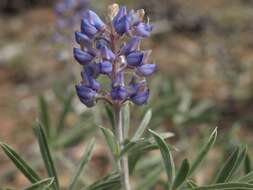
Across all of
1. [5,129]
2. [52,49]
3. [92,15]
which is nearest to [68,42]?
[5,129]

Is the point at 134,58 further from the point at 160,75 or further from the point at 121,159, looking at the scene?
the point at 160,75

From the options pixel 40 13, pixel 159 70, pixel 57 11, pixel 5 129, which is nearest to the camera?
pixel 57 11

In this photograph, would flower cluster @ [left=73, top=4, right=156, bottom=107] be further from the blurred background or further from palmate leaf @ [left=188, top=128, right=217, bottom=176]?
the blurred background

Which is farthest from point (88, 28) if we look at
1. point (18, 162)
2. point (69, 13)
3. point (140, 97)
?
point (69, 13)

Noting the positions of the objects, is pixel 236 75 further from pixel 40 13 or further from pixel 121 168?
pixel 40 13

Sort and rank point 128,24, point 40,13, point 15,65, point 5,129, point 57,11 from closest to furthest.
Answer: point 128,24
point 57,11
point 5,129
point 15,65
point 40,13

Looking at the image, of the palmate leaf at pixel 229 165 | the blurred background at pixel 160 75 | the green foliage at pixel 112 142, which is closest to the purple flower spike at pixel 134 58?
the green foliage at pixel 112 142

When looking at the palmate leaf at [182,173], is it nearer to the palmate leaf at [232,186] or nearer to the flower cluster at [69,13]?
Result: the palmate leaf at [232,186]
